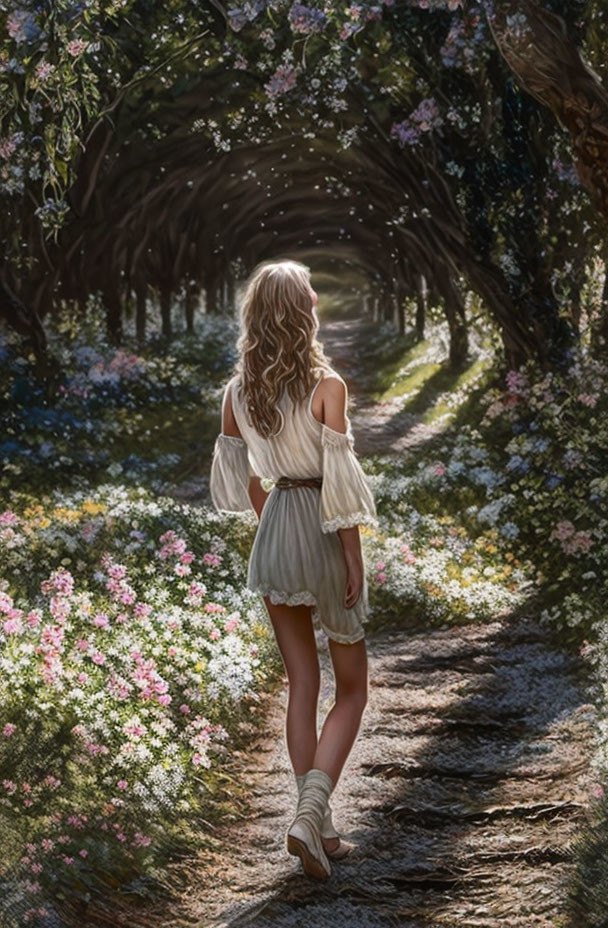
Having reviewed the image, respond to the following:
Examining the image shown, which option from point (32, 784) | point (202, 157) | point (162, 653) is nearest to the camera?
point (32, 784)

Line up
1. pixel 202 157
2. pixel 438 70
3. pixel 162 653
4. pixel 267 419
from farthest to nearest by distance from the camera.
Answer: pixel 202 157
pixel 438 70
pixel 162 653
pixel 267 419

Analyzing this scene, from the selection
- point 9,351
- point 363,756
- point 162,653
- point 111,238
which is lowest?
point 363,756

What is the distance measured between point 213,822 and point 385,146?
Answer: 9337mm

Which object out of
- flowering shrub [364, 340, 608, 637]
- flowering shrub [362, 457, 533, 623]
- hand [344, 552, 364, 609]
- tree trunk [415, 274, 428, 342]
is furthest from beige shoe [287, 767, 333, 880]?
tree trunk [415, 274, 428, 342]

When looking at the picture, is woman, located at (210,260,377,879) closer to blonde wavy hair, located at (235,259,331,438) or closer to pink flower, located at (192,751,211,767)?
blonde wavy hair, located at (235,259,331,438)

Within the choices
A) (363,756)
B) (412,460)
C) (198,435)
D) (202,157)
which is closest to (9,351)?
(198,435)

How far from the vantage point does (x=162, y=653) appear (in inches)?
256

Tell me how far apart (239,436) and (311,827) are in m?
1.59

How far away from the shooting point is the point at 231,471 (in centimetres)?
502

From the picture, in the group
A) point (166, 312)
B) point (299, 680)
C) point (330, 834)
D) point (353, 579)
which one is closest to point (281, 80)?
point (353, 579)

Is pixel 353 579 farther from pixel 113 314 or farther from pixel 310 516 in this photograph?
pixel 113 314

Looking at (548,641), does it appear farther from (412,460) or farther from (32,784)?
(412,460)

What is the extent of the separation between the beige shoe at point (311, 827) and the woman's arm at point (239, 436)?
111 centimetres

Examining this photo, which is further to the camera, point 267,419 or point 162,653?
point 162,653
